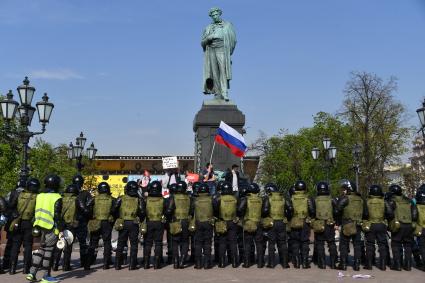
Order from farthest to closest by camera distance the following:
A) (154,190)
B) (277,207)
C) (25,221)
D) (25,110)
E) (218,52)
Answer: (218,52), (25,110), (154,190), (277,207), (25,221)

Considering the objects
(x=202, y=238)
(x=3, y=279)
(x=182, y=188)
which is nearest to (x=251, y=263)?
(x=202, y=238)

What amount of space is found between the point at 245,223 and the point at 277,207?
2.61 ft

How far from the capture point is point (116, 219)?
12.4m

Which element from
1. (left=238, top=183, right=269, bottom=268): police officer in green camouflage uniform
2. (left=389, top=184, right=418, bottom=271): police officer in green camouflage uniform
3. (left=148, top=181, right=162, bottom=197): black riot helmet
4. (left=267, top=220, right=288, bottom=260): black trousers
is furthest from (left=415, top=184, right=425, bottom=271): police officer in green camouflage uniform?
(left=148, top=181, right=162, bottom=197): black riot helmet

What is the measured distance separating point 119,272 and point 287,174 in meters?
43.3

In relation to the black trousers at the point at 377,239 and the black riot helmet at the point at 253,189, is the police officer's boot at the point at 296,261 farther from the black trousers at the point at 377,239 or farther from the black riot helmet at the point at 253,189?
the black riot helmet at the point at 253,189

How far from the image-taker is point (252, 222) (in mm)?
12406

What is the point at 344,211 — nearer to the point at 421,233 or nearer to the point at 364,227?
the point at 364,227

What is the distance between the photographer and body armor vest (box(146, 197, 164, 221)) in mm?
12359

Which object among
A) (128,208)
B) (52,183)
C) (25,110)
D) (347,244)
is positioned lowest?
(347,244)

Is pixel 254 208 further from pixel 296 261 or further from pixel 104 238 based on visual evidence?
pixel 104 238

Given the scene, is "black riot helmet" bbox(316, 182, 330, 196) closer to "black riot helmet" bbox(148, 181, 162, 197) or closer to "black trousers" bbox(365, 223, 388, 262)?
"black trousers" bbox(365, 223, 388, 262)

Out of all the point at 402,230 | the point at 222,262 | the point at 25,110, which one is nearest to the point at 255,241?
the point at 222,262

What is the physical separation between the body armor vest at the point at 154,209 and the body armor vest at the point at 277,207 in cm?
244
